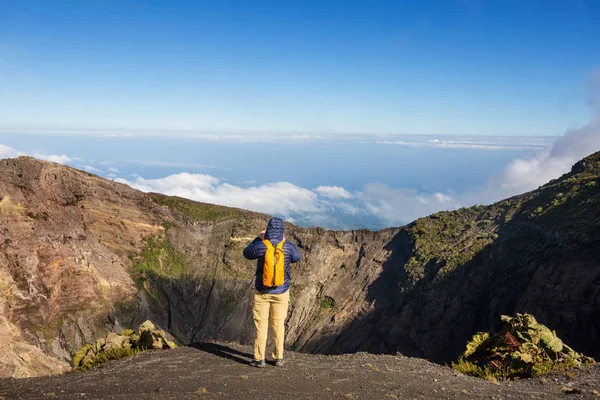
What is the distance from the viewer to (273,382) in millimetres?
9094

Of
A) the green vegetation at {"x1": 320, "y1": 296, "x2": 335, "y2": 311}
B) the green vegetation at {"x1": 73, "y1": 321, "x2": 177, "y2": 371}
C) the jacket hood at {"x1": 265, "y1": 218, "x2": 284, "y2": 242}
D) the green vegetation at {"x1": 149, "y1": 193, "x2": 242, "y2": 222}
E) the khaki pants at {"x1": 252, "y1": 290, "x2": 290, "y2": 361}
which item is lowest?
the green vegetation at {"x1": 320, "y1": 296, "x2": 335, "y2": 311}

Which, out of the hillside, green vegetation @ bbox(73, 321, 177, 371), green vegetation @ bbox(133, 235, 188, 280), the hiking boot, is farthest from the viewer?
green vegetation @ bbox(133, 235, 188, 280)

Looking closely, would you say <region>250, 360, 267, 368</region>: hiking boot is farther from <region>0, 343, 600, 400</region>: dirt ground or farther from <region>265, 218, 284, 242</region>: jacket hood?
<region>265, 218, 284, 242</region>: jacket hood

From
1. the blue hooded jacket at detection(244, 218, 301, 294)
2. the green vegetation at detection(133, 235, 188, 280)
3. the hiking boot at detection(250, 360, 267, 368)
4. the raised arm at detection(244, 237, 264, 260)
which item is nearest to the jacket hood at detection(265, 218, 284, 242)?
the blue hooded jacket at detection(244, 218, 301, 294)

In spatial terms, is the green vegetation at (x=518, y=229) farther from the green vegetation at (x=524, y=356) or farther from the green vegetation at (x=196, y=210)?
the green vegetation at (x=196, y=210)

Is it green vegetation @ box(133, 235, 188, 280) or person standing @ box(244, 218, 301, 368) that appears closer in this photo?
person standing @ box(244, 218, 301, 368)

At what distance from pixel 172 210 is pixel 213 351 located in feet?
148

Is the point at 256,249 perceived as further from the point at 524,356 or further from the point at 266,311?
the point at 524,356

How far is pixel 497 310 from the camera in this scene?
34344 mm

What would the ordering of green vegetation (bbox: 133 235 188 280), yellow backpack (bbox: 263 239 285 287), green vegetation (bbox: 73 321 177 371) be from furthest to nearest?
green vegetation (bbox: 133 235 188 280), green vegetation (bbox: 73 321 177 371), yellow backpack (bbox: 263 239 285 287)

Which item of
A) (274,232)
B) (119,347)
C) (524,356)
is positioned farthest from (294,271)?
(274,232)

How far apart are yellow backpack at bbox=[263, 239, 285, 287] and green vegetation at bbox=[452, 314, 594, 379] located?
612 cm

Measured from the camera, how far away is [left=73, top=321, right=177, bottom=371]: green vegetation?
12.7 metres

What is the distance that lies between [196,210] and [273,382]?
50.4 m
